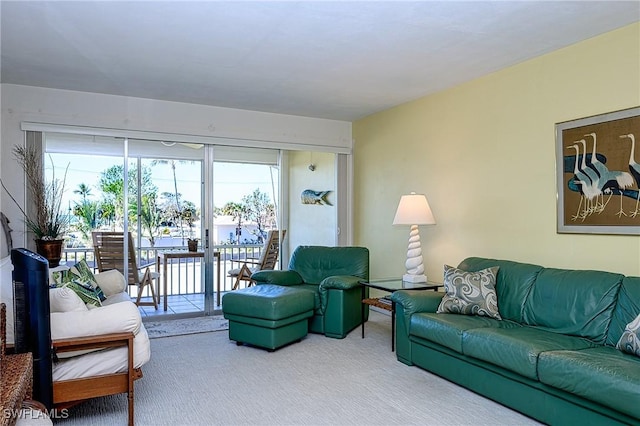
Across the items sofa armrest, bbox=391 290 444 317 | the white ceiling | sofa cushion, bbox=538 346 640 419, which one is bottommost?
sofa cushion, bbox=538 346 640 419

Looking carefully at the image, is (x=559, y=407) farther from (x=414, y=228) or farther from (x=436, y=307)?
(x=414, y=228)

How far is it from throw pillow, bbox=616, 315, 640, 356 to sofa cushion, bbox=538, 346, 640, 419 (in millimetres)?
38

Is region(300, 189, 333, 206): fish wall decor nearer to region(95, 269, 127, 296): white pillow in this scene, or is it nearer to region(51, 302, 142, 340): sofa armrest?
region(95, 269, 127, 296): white pillow

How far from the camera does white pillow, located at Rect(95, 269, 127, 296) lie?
4.18 m

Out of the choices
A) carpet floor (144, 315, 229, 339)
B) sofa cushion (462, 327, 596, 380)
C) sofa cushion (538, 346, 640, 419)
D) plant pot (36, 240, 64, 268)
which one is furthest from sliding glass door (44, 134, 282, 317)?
sofa cushion (538, 346, 640, 419)

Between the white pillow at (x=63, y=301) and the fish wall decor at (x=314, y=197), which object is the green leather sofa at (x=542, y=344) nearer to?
the white pillow at (x=63, y=301)

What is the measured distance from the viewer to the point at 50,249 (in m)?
4.20

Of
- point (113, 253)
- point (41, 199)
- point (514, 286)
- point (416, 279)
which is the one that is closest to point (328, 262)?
point (416, 279)

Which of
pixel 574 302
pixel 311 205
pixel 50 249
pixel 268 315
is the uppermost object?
pixel 311 205

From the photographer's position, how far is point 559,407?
2518 mm

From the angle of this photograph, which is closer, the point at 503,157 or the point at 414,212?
the point at 503,157

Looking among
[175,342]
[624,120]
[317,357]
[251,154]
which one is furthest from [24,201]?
[624,120]

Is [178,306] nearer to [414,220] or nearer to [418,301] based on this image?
[414,220]

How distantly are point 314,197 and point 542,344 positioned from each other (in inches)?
163
